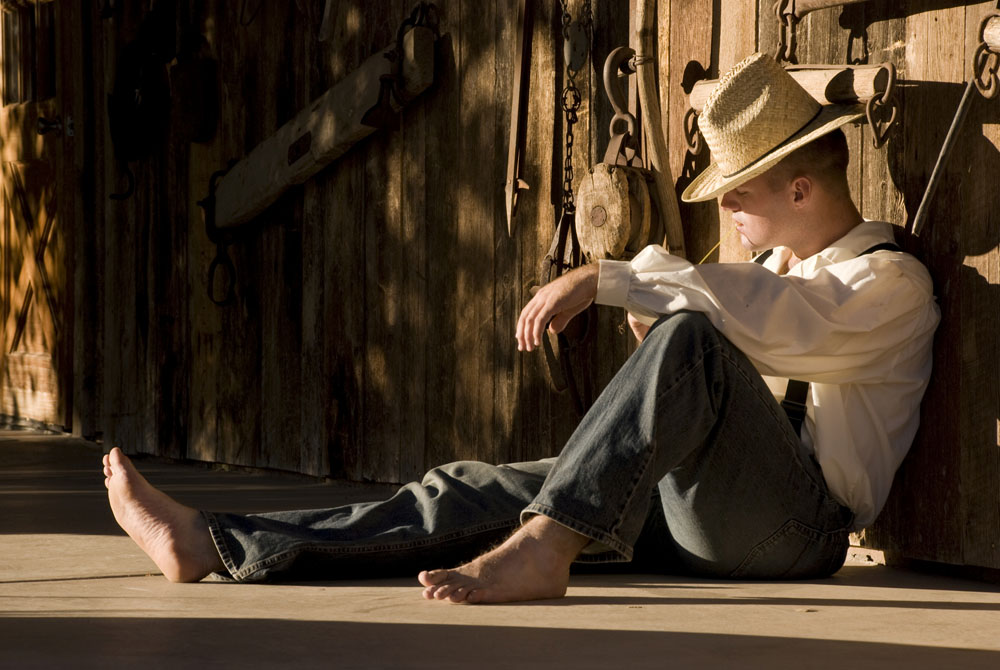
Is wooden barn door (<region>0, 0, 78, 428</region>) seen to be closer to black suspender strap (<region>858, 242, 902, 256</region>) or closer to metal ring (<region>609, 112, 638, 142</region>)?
metal ring (<region>609, 112, 638, 142</region>)

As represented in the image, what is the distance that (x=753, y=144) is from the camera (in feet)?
9.96

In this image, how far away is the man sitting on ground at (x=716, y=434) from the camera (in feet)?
8.33

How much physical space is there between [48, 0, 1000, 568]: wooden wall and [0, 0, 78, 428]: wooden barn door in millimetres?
390

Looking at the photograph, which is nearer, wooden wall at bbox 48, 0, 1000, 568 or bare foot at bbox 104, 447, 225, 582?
bare foot at bbox 104, 447, 225, 582

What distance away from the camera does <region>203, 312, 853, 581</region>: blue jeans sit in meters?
2.52

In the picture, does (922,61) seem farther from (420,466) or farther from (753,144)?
(420,466)

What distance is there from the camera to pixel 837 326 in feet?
8.89

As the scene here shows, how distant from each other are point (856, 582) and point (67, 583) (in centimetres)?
157

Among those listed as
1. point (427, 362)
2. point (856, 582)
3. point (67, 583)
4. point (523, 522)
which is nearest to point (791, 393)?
point (856, 582)

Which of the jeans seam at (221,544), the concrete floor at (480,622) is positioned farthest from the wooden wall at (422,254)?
the jeans seam at (221,544)

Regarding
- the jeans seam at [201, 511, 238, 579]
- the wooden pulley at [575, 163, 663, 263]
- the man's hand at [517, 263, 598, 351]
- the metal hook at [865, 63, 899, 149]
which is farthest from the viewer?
the wooden pulley at [575, 163, 663, 263]

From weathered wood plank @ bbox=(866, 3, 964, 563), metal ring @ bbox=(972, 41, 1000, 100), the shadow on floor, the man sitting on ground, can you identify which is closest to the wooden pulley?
the man sitting on ground

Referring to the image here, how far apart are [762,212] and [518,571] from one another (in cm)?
100

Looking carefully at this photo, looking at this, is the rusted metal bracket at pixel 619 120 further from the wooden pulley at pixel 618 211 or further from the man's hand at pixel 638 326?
the man's hand at pixel 638 326
